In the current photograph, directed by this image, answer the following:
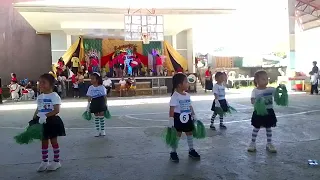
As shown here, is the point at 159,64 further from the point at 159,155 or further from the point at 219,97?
the point at 159,155

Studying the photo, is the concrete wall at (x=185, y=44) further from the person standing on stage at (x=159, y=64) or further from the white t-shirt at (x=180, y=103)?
the white t-shirt at (x=180, y=103)

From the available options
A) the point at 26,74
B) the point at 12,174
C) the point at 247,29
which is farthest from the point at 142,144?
the point at 247,29

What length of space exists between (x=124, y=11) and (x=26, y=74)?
903 cm

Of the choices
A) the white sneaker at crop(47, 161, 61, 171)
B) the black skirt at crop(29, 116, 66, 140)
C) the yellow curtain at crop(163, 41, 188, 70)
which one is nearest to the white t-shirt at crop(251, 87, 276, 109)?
the black skirt at crop(29, 116, 66, 140)

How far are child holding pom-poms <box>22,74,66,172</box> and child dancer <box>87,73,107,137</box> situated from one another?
2.41m

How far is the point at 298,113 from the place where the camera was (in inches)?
400

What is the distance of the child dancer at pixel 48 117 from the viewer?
194 inches

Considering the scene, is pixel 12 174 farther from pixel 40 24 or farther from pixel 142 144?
pixel 40 24

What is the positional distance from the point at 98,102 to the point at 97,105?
0.06m

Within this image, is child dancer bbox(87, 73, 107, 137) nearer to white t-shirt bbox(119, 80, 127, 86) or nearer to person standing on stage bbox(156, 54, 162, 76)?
white t-shirt bbox(119, 80, 127, 86)

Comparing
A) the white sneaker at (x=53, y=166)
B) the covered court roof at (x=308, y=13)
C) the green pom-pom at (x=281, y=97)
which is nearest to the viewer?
the white sneaker at (x=53, y=166)

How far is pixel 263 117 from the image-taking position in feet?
18.5

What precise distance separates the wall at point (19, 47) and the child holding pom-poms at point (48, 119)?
61.5ft

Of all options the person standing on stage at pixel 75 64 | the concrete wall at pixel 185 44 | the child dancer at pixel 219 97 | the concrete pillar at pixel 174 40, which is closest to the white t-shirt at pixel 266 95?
the child dancer at pixel 219 97
